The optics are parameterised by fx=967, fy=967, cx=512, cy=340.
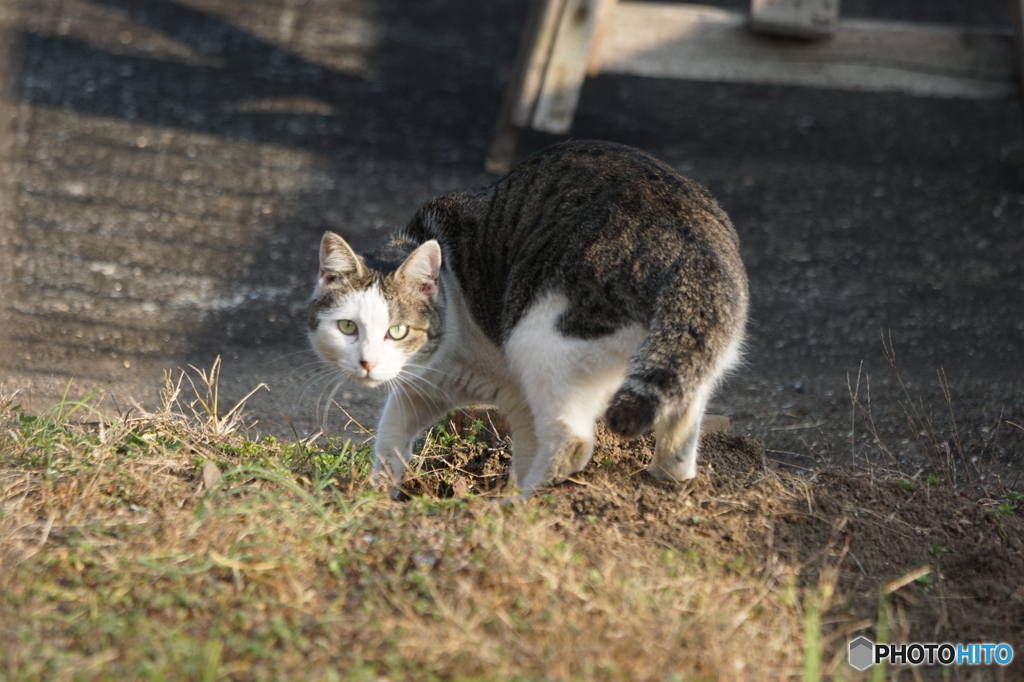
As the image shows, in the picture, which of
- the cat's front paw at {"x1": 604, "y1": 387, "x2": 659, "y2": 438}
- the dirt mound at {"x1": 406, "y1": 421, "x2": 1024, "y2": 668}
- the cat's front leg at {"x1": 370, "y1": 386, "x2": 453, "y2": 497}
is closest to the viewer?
the cat's front paw at {"x1": 604, "y1": 387, "x2": 659, "y2": 438}

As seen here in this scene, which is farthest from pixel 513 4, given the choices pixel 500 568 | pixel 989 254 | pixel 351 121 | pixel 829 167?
pixel 500 568

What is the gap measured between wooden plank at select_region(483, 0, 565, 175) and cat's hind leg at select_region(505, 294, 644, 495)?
2.99 m

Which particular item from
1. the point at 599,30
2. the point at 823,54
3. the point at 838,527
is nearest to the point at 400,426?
the point at 838,527

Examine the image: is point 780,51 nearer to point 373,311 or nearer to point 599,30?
point 599,30

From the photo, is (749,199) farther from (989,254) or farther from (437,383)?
(437,383)

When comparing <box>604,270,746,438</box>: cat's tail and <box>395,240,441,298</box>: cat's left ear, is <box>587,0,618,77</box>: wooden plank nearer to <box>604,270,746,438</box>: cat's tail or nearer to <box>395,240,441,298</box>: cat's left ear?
<box>395,240,441,298</box>: cat's left ear

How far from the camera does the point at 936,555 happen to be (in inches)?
107

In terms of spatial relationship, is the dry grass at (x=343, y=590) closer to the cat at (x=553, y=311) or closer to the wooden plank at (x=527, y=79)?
the cat at (x=553, y=311)

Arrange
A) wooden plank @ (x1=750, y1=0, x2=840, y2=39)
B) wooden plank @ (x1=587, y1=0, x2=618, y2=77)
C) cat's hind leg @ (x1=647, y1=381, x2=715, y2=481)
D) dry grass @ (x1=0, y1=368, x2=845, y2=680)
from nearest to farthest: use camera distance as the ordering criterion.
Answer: dry grass @ (x1=0, y1=368, x2=845, y2=680)
cat's hind leg @ (x1=647, y1=381, x2=715, y2=481)
wooden plank @ (x1=750, y1=0, x2=840, y2=39)
wooden plank @ (x1=587, y1=0, x2=618, y2=77)

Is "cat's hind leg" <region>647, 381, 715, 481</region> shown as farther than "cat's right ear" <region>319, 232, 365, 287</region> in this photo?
No

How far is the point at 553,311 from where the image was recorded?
2.84 m

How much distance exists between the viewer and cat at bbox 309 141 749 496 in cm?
265

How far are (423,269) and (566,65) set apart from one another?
2.71 m

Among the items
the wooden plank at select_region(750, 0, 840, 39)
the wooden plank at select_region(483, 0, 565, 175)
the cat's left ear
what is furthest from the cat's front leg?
the wooden plank at select_region(750, 0, 840, 39)
